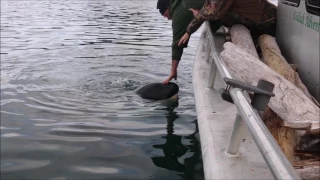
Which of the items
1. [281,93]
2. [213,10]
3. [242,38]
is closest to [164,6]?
[213,10]

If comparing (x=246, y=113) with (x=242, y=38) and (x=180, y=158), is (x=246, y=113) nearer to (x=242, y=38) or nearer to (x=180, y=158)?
(x=180, y=158)

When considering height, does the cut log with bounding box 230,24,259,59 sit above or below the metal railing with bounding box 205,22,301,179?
below

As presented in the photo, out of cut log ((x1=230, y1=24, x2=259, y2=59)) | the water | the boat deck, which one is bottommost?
the water

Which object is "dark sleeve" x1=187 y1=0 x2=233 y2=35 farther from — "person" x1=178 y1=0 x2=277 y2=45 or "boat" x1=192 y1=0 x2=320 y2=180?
"boat" x1=192 y1=0 x2=320 y2=180

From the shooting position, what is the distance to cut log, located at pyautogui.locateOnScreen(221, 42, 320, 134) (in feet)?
11.3

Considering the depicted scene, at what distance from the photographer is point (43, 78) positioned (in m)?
10.1

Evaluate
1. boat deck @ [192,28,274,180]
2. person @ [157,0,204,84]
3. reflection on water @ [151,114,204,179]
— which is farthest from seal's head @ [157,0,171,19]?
boat deck @ [192,28,274,180]

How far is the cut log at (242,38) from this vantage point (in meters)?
Result: 5.86

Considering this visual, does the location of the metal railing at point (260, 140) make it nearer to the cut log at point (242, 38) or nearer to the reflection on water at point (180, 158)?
the reflection on water at point (180, 158)

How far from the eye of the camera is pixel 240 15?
269 inches

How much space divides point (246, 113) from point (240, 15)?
4.64 metres

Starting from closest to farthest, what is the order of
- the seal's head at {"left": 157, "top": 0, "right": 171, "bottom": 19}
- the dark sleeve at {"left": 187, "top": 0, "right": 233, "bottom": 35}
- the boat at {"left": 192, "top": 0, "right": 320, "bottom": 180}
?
the boat at {"left": 192, "top": 0, "right": 320, "bottom": 180} < the dark sleeve at {"left": 187, "top": 0, "right": 233, "bottom": 35} < the seal's head at {"left": 157, "top": 0, "right": 171, "bottom": 19}

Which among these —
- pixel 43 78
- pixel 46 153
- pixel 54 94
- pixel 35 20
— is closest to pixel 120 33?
pixel 35 20

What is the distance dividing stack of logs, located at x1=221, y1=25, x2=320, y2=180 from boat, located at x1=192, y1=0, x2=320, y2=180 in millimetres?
233
